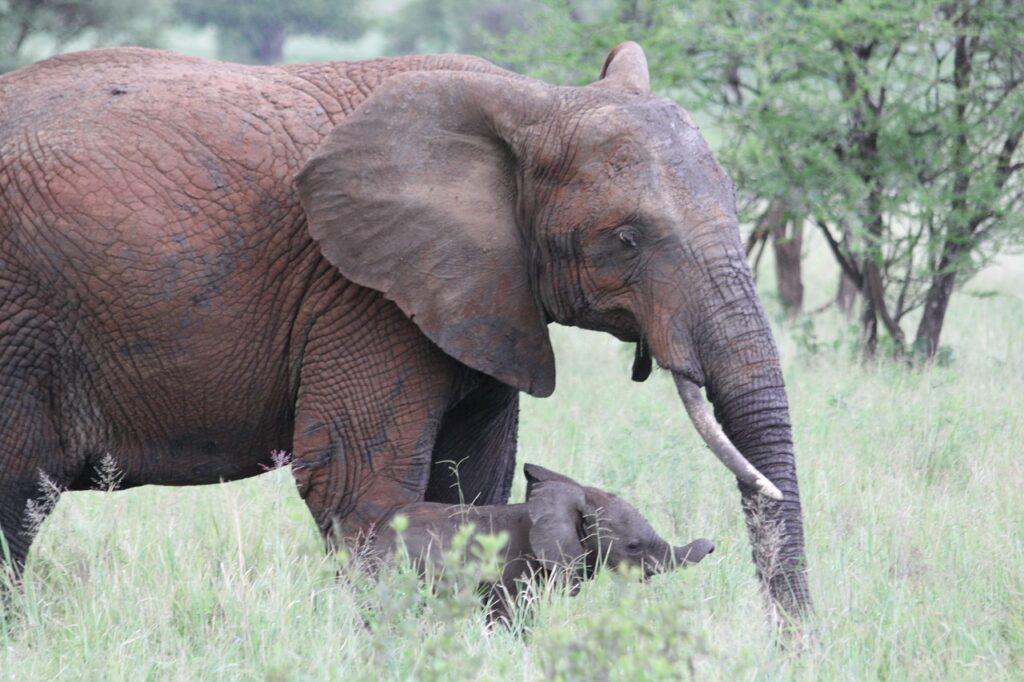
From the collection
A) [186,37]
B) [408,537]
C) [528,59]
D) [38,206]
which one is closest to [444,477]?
[408,537]

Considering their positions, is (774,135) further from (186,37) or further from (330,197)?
(186,37)

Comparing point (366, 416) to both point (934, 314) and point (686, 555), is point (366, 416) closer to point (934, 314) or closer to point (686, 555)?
point (686, 555)

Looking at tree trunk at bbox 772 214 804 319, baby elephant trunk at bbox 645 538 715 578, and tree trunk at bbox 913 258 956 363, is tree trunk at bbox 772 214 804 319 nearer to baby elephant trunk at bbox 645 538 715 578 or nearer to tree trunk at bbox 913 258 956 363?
tree trunk at bbox 913 258 956 363

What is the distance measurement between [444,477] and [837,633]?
1445mm

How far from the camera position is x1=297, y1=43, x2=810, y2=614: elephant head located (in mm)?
4562

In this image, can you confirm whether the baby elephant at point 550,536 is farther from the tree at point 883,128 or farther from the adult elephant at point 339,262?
the tree at point 883,128

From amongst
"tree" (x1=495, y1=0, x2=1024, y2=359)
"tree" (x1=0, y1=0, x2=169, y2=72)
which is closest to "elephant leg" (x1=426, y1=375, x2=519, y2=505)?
"tree" (x1=495, y1=0, x2=1024, y2=359)

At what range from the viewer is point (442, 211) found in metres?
4.82

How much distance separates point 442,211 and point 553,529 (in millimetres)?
1026

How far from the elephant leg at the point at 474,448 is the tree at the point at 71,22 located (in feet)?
40.7

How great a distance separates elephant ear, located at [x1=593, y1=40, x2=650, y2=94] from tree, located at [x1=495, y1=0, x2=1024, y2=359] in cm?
464

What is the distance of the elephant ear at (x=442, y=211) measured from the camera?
4.77 meters

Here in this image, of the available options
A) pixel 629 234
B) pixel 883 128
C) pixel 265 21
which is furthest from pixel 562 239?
pixel 265 21

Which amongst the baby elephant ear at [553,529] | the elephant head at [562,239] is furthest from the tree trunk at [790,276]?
the baby elephant ear at [553,529]
